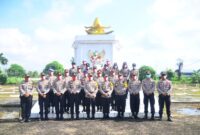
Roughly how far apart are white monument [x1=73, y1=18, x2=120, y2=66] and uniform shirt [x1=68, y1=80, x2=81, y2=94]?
7589 mm

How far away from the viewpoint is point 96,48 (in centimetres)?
2023

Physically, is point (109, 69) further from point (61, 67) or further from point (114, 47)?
point (61, 67)

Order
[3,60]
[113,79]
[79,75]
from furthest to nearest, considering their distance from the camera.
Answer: [3,60]
[79,75]
[113,79]

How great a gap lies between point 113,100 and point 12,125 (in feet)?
13.3

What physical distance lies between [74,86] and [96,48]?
8.28m

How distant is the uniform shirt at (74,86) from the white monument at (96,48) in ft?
24.9

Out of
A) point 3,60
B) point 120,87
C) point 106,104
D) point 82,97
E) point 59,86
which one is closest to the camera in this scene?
point 59,86

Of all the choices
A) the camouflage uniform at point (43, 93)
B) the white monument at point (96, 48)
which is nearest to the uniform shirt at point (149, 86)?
the camouflage uniform at point (43, 93)

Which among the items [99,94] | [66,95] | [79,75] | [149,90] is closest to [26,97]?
[66,95]

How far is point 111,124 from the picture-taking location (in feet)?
36.5

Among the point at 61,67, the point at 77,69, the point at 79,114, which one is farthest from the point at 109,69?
the point at 61,67

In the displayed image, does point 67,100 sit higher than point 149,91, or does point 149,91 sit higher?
point 149,91

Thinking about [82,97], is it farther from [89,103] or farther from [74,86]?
[74,86]

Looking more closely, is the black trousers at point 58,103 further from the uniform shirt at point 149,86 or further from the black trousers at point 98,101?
the uniform shirt at point 149,86
